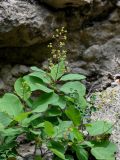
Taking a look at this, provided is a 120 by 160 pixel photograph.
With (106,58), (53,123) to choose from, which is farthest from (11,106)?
(106,58)

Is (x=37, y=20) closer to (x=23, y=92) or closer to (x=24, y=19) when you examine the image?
(x=24, y=19)

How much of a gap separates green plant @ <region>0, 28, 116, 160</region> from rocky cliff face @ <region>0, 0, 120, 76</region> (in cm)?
36

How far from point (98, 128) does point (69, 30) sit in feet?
2.22

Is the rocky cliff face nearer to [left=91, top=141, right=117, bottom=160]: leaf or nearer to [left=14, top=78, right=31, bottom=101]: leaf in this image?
[left=14, top=78, right=31, bottom=101]: leaf

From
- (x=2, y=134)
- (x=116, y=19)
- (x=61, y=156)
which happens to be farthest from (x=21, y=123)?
(x=116, y=19)

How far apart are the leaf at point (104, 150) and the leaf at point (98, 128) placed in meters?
0.05

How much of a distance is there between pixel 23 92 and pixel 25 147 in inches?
13.8

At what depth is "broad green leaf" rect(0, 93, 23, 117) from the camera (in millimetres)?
1354

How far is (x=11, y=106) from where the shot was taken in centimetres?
138

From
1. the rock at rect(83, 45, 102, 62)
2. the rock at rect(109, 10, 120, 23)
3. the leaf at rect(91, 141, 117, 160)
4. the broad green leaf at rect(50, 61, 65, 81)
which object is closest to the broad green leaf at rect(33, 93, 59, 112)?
the broad green leaf at rect(50, 61, 65, 81)

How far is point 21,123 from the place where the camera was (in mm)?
1333

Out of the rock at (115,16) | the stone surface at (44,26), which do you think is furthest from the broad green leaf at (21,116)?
the rock at (115,16)

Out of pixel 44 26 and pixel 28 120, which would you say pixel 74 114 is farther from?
pixel 44 26

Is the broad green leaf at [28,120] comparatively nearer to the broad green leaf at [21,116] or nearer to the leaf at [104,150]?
the broad green leaf at [21,116]
